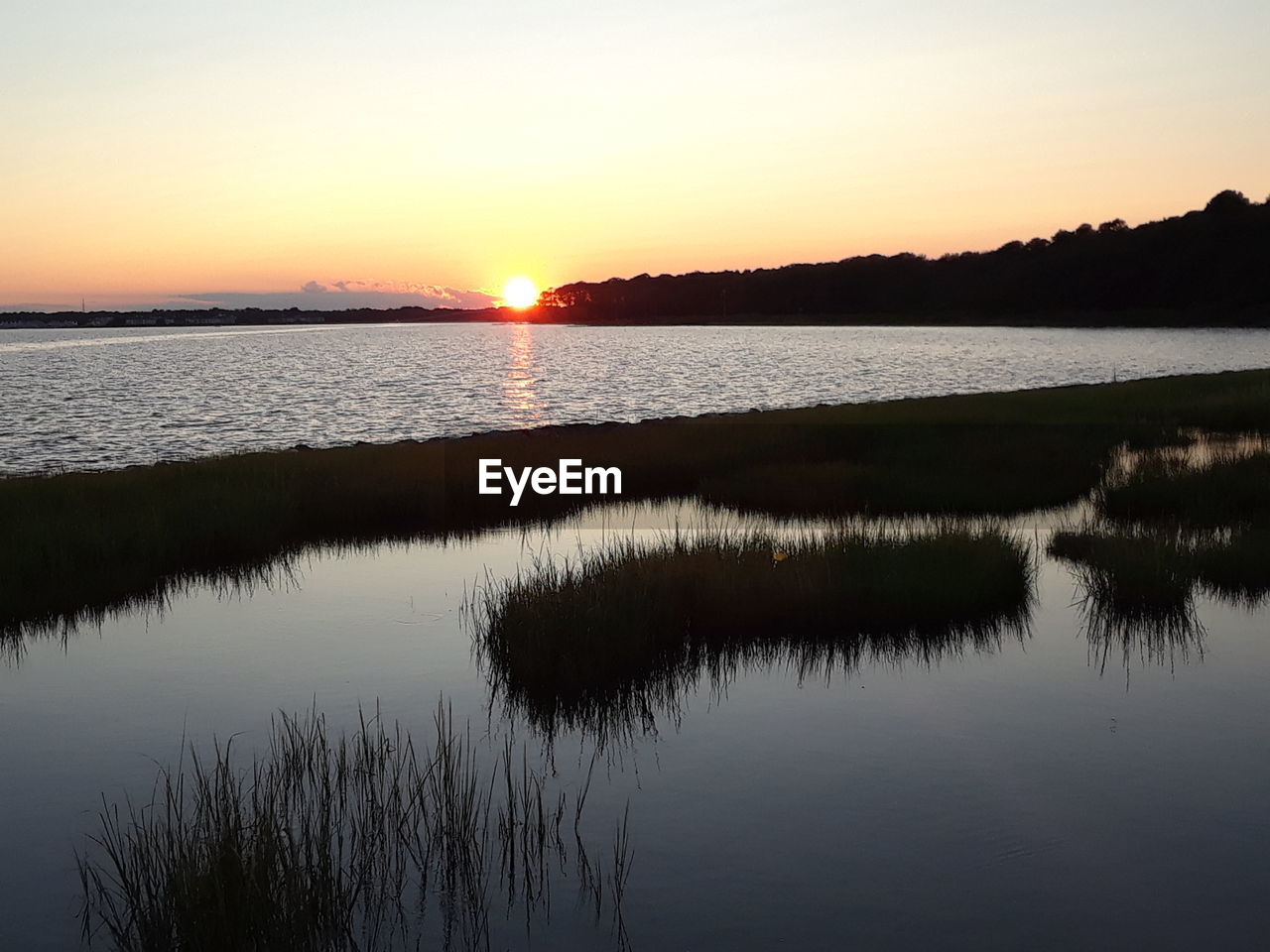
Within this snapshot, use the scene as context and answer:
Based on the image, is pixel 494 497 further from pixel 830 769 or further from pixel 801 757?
pixel 830 769

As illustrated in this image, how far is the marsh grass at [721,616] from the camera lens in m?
11.4

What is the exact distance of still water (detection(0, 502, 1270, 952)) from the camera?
697cm

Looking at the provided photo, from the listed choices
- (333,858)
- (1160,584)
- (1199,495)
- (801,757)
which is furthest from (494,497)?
(333,858)

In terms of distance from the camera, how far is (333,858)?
7.57 meters

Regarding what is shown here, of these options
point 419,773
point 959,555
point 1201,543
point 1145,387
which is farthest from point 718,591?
point 1145,387

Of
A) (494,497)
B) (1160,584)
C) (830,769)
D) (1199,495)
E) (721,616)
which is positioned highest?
(1199,495)

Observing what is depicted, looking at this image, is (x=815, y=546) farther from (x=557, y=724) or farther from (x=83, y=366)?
(x=83, y=366)

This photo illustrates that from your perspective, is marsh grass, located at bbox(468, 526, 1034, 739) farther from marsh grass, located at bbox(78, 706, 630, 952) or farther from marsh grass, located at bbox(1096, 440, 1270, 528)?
marsh grass, located at bbox(1096, 440, 1270, 528)

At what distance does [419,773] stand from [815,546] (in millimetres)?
8060

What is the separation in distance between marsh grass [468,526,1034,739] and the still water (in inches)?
16.3

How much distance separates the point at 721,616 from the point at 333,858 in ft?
22.0

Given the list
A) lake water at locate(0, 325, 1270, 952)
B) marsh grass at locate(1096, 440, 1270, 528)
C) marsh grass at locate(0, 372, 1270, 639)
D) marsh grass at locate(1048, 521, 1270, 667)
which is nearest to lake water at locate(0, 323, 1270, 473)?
marsh grass at locate(0, 372, 1270, 639)

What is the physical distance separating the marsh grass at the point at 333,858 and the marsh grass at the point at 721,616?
2123 millimetres

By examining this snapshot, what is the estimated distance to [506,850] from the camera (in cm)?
768
